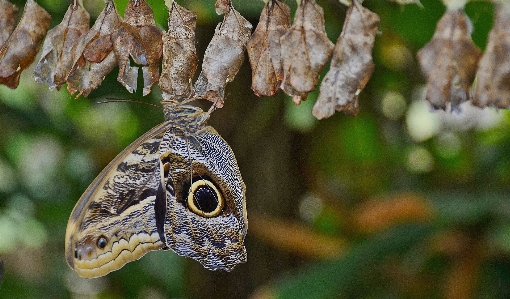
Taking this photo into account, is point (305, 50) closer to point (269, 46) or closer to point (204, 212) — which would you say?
point (269, 46)

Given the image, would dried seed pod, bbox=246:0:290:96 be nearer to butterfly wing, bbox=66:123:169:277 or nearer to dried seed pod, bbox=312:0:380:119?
dried seed pod, bbox=312:0:380:119

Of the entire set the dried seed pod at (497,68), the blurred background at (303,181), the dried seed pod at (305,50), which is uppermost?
the dried seed pod at (497,68)

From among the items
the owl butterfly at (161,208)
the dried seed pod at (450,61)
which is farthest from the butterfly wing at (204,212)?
the dried seed pod at (450,61)

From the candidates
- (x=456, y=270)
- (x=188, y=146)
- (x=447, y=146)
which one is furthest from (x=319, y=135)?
(x=188, y=146)

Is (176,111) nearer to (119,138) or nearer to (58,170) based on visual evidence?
(119,138)

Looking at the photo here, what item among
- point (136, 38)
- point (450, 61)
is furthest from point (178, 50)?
point (450, 61)

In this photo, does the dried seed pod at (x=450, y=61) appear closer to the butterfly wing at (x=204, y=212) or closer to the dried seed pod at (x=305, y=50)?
the dried seed pod at (x=305, y=50)

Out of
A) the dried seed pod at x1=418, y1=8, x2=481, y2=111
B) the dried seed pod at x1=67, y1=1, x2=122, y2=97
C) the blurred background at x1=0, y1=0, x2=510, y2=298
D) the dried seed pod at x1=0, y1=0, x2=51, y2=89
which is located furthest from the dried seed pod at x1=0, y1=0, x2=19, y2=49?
the dried seed pod at x1=418, y1=8, x2=481, y2=111
